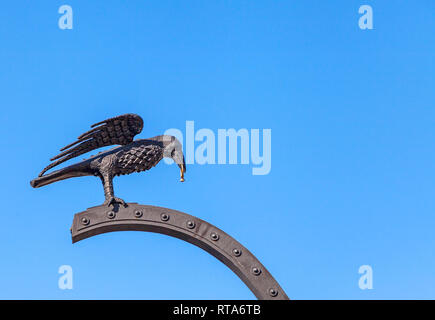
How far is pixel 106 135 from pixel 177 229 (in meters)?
1.24

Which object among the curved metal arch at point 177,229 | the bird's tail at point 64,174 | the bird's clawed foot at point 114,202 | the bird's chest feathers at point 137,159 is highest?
the bird's chest feathers at point 137,159

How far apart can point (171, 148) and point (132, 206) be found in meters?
0.93

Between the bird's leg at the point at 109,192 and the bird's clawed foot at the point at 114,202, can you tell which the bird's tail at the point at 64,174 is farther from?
the bird's clawed foot at the point at 114,202

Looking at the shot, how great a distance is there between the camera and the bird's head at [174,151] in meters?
6.71

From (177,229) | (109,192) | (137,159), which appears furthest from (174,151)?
(177,229)

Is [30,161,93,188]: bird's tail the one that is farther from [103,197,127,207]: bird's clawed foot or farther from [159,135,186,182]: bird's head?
[159,135,186,182]: bird's head

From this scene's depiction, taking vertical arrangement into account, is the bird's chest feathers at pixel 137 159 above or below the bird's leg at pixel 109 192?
above

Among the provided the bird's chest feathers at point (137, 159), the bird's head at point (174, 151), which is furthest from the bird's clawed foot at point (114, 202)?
the bird's head at point (174, 151)

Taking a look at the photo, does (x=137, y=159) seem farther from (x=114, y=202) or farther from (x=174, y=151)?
(x=114, y=202)

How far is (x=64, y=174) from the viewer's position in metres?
6.30

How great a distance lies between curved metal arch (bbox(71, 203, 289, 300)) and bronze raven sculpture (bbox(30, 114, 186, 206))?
0.27 m

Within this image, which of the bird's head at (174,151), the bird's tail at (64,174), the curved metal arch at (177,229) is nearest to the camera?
the curved metal arch at (177,229)
